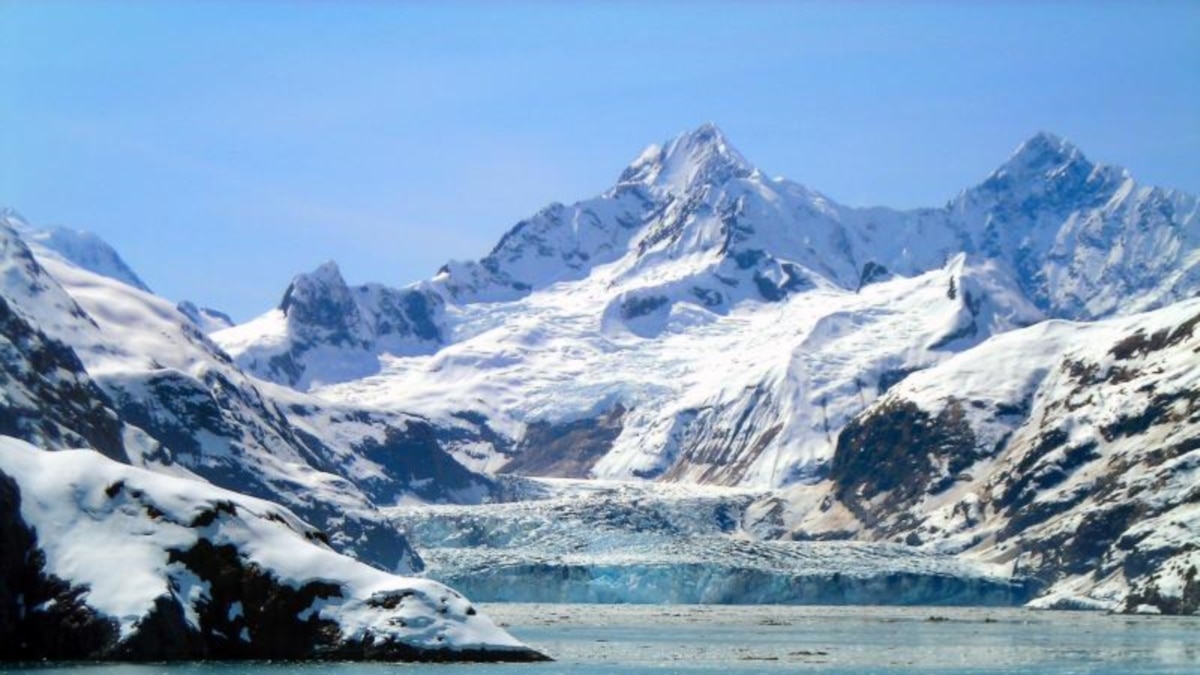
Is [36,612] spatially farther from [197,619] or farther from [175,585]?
[197,619]

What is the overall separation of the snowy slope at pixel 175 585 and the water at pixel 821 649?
253 centimetres

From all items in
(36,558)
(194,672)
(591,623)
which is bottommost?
(194,672)

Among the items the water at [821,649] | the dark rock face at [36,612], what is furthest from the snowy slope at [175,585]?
the water at [821,649]

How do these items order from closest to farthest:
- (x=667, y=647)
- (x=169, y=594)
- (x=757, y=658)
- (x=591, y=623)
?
(x=169, y=594) < (x=757, y=658) < (x=667, y=647) < (x=591, y=623)

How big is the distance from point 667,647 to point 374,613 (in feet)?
137

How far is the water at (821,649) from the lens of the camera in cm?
10412

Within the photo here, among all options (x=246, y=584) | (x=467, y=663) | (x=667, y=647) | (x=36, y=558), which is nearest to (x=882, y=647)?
(x=667, y=647)

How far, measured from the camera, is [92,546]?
101438 millimetres

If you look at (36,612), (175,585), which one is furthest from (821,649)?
(36,612)

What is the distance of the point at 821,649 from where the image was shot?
457 feet

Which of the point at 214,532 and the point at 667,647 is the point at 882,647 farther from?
the point at 214,532

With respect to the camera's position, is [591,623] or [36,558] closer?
[36,558]

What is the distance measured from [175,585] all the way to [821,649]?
5501 centimetres

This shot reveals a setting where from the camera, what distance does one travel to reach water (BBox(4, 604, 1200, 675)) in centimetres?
10412
